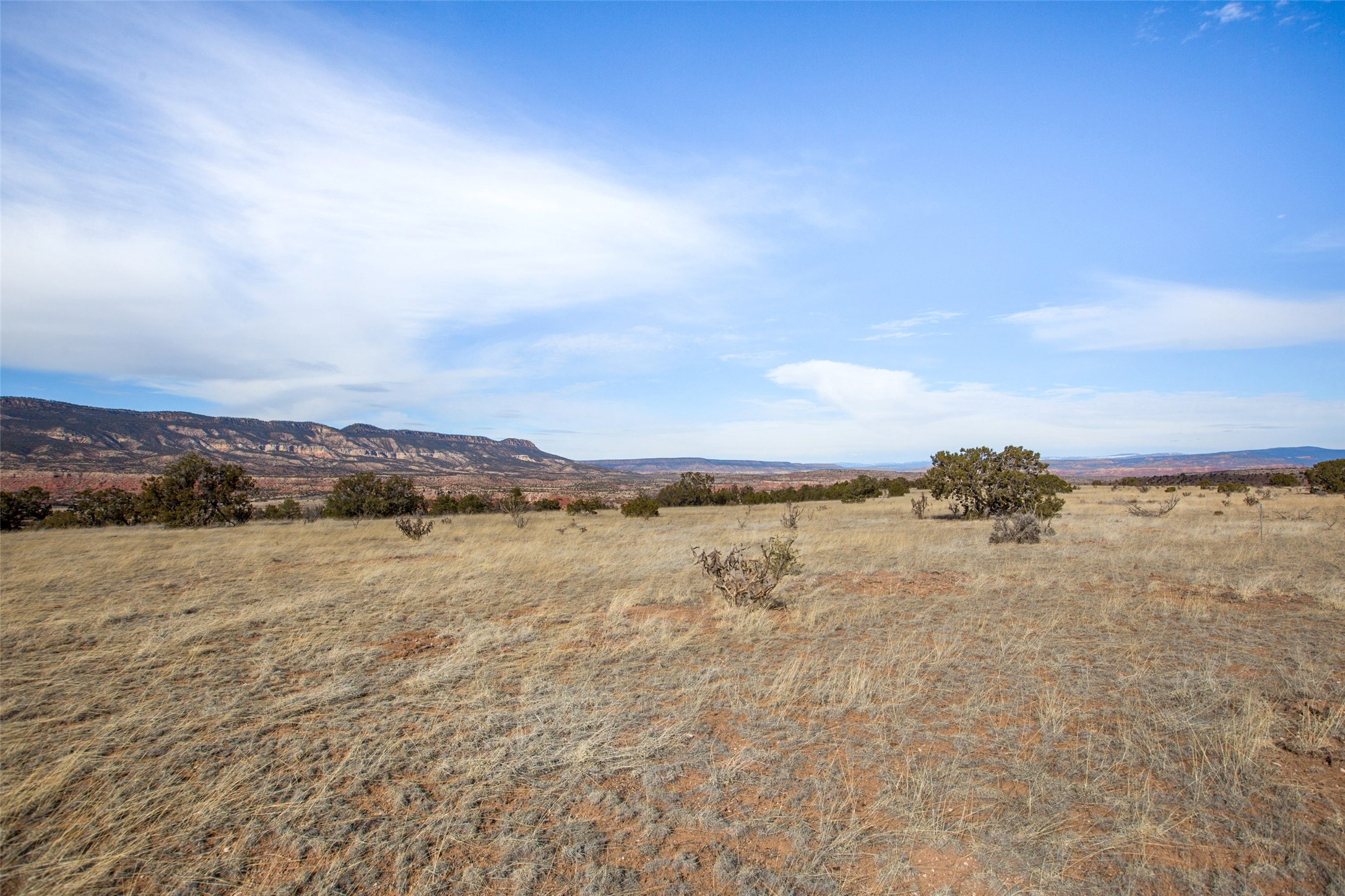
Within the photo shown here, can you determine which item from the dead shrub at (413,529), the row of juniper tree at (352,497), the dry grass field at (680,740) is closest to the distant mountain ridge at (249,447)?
the row of juniper tree at (352,497)

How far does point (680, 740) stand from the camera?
5164 mm

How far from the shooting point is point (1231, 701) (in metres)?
5.73

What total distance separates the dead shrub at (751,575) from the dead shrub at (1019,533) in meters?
8.82

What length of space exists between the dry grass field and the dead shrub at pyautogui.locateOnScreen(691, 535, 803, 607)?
44 cm

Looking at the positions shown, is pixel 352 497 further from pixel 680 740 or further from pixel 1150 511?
pixel 1150 511

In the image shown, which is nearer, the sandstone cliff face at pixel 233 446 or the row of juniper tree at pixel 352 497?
the row of juniper tree at pixel 352 497

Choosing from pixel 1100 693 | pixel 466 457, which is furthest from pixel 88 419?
pixel 1100 693

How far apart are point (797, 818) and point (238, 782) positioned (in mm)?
4029

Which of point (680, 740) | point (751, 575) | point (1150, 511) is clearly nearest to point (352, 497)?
point (751, 575)

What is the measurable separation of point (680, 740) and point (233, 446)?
122 m

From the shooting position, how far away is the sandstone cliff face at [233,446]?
242ft

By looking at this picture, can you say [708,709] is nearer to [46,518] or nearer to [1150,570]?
[1150,570]

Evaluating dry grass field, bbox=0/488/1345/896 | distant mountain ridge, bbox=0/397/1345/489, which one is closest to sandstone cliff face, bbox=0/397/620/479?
distant mountain ridge, bbox=0/397/1345/489

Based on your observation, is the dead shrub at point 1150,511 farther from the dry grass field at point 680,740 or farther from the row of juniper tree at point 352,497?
the dry grass field at point 680,740
